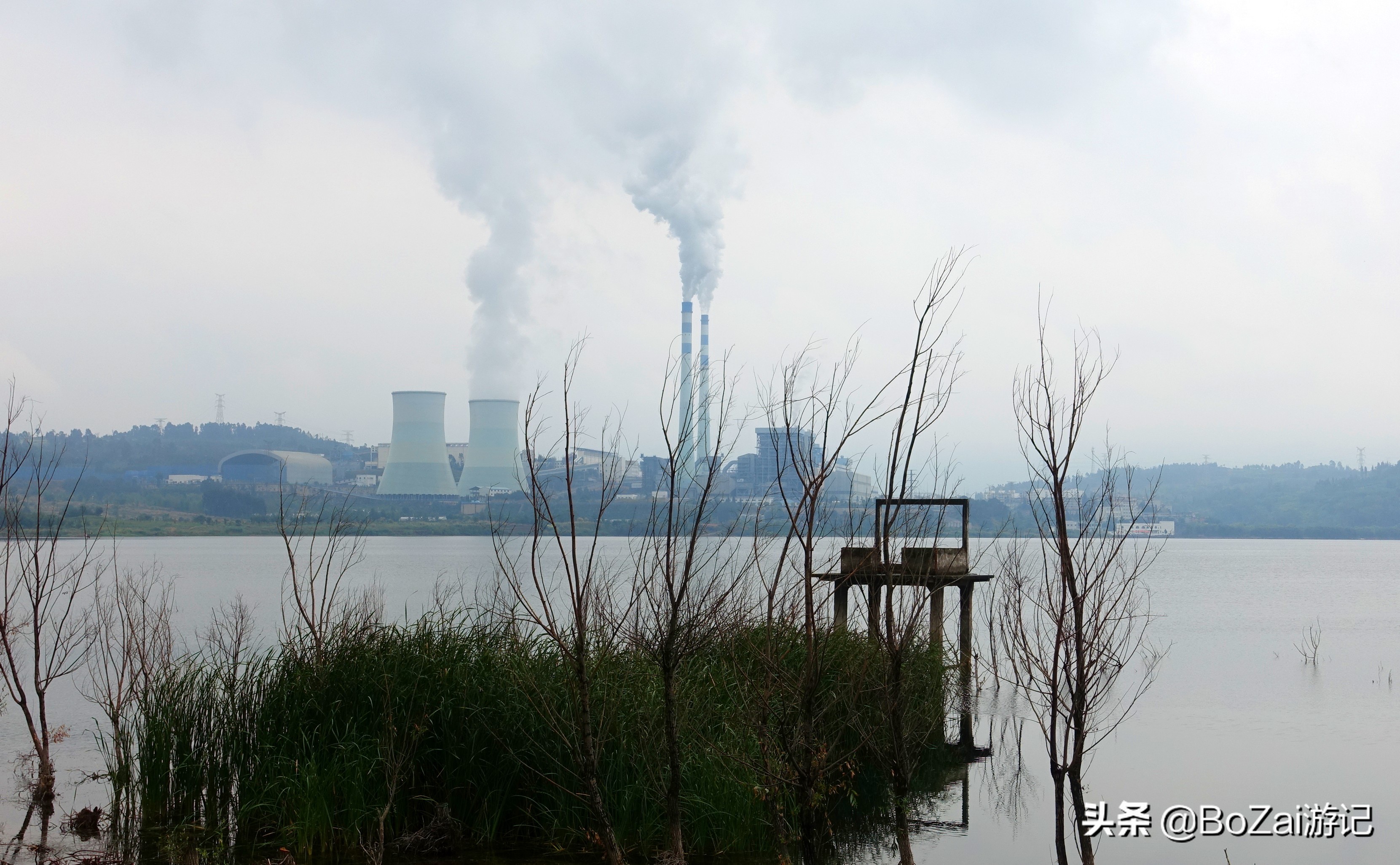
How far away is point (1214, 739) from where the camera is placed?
13.7m

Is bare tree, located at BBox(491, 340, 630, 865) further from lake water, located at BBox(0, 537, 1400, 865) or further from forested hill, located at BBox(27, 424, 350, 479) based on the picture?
forested hill, located at BBox(27, 424, 350, 479)

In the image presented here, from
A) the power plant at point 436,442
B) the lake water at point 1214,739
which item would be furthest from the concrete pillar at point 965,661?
the power plant at point 436,442

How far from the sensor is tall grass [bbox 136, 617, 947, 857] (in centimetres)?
625

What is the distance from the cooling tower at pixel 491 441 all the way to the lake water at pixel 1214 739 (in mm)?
16958

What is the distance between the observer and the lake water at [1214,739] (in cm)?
842

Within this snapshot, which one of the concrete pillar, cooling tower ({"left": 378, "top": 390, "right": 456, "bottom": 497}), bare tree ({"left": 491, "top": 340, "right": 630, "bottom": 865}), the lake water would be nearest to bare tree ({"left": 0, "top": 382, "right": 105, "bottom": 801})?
the lake water

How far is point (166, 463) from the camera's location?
10250cm

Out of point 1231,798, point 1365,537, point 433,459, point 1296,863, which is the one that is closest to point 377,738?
point 1296,863

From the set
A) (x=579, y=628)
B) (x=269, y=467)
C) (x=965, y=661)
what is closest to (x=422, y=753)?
(x=579, y=628)

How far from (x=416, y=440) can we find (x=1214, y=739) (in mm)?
45645

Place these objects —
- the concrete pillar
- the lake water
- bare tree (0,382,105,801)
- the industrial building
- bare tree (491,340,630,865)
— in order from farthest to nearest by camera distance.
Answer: the industrial building
the concrete pillar
the lake water
bare tree (0,382,105,801)
bare tree (491,340,630,865)

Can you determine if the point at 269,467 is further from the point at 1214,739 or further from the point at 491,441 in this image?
the point at 1214,739

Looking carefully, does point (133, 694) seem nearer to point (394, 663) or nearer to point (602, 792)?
point (394, 663)

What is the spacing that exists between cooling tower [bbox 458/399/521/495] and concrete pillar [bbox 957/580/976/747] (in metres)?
40.4
